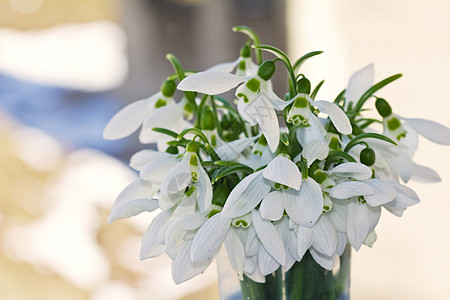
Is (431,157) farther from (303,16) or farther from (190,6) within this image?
(190,6)

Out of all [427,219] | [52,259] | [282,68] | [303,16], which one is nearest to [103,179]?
[52,259]

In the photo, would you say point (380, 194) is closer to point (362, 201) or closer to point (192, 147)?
point (362, 201)

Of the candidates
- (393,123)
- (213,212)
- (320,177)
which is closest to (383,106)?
(393,123)

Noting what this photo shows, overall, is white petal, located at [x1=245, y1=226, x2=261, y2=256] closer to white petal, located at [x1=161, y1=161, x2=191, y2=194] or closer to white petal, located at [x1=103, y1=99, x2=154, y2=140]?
white petal, located at [x1=161, y1=161, x2=191, y2=194]

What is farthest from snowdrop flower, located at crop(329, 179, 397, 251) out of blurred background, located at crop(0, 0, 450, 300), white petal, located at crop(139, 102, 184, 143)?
blurred background, located at crop(0, 0, 450, 300)

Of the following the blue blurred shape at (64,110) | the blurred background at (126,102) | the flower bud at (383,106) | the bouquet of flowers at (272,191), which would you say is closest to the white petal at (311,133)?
the bouquet of flowers at (272,191)
